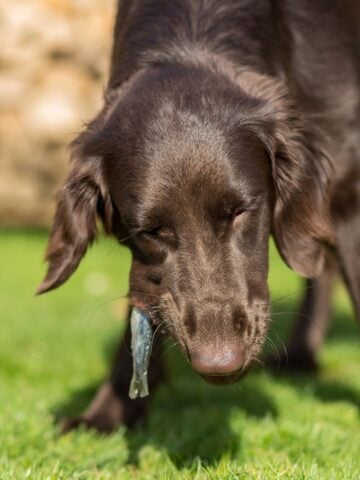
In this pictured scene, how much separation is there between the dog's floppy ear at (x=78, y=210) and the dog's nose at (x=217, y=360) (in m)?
0.76

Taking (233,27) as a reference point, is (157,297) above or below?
below

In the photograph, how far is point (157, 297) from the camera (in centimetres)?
298

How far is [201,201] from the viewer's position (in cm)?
283

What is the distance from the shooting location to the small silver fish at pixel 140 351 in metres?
3.05

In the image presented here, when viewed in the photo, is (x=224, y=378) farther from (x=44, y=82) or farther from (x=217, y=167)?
(x=44, y=82)

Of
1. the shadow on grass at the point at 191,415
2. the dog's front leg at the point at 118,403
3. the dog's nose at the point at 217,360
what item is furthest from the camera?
the dog's front leg at the point at 118,403

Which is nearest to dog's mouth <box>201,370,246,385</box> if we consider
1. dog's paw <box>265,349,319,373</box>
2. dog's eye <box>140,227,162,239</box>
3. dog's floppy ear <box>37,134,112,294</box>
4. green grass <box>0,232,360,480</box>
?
green grass <box>0,232,360,480</box>

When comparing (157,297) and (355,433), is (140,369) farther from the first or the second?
(355,433)

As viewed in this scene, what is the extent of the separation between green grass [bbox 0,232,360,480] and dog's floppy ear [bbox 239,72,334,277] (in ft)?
1.79

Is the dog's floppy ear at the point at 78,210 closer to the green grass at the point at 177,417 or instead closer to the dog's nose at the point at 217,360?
the green grass at the point at 177,417

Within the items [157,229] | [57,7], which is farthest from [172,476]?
[57,7]

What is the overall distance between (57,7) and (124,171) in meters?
6.04

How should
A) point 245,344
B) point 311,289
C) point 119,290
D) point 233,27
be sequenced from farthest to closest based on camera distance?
1. point 119,290
2. point 311,289
3. point 233,27
4. point 245,344

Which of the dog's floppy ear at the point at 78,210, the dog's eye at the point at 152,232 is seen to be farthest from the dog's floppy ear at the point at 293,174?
the dog's floppy ear at the point at 78,210
